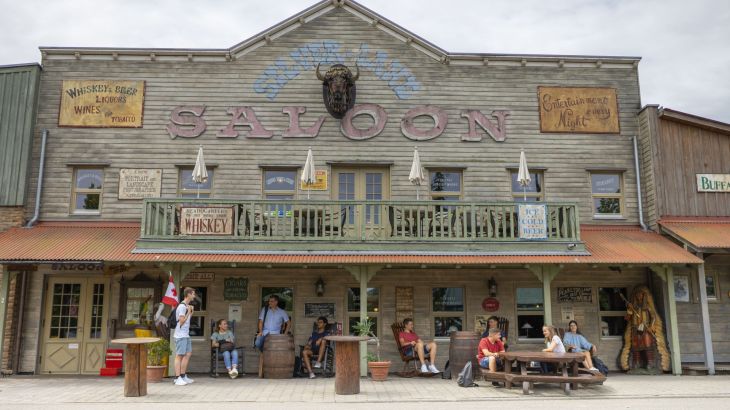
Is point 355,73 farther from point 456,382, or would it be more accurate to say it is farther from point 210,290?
point 456,382

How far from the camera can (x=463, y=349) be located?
12531 mm

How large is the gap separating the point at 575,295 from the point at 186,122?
11110mm

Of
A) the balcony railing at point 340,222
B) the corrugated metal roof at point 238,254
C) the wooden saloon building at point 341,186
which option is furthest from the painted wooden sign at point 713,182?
the balcony railing at point 340,222

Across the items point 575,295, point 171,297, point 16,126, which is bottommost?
Result: point 171,297

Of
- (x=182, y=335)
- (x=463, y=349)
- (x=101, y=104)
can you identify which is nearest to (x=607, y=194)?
(x=463, y=349)

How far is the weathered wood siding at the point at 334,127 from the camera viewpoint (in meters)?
15.4

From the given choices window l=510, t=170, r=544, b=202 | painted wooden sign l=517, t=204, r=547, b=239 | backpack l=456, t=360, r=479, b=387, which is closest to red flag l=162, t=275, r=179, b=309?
backpack l=456, t=360, r=479, b=387

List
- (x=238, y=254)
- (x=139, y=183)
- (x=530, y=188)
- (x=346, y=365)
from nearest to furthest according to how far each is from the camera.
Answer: (x=346, y=365) → (x=238, y=254) → (x=139, y=183) → (x=530, y=188)

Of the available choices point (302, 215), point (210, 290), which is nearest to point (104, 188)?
point (210, 290)

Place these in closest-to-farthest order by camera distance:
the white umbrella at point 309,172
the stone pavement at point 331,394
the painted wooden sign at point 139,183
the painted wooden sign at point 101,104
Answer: the stone pavement at point 331,394 < the white umbrella at point 309,172 < the painted wooden sign at point 139,183 < the painted wooden sign at point 101,104

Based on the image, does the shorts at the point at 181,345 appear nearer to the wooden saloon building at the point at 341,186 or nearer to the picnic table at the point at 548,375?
the wooden saloon building at the point at 341,186

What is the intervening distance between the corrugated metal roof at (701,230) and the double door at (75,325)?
14123 millimetres

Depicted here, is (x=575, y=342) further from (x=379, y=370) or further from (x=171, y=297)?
(x=171, y=297)

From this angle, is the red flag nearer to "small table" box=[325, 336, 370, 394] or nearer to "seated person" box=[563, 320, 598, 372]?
"small table" box=[325, 336, 370, 394]
